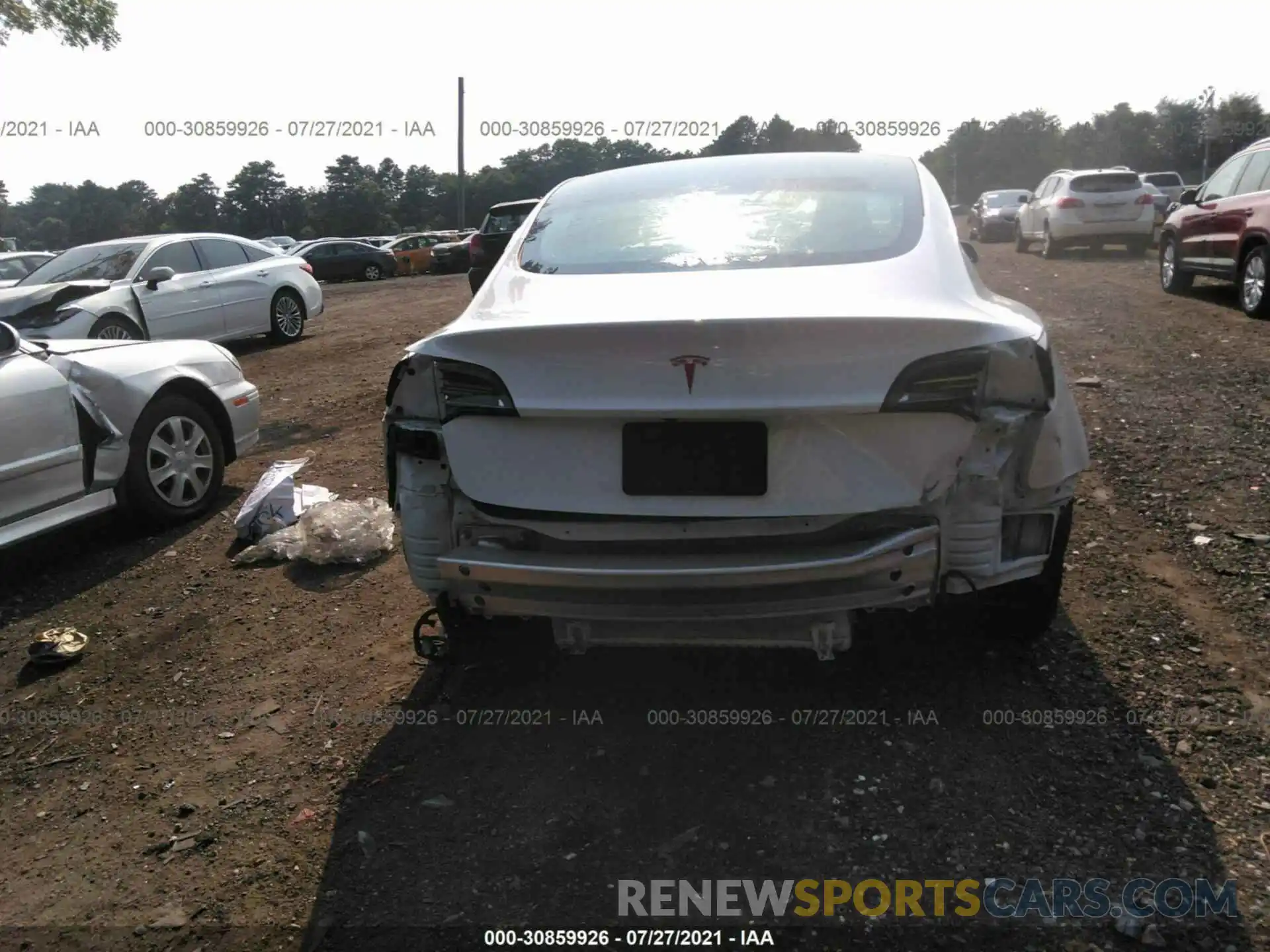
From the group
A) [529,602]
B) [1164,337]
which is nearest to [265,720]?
[529,602]

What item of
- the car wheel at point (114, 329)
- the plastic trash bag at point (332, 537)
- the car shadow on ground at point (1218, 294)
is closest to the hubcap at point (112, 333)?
the car wheel at point (114, 329)

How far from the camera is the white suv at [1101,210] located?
17031 millimetres

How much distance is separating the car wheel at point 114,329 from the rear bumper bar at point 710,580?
880cm

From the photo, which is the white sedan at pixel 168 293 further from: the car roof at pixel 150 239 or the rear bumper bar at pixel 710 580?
the rear bumper bar at pixel 710 580

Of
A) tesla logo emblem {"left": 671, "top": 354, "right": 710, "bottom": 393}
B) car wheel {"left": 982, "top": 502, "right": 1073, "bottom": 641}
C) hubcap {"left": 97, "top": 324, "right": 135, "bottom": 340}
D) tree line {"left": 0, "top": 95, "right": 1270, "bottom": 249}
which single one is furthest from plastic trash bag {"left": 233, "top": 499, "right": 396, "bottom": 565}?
tree line {"left": 0, "top": 95, "right": 1270, "bottom": 249}

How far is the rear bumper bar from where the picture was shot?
2623mm

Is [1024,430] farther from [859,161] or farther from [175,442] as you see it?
[175,442]

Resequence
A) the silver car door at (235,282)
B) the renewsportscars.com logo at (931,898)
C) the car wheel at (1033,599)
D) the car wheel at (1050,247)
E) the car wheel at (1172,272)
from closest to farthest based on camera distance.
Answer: the renewsportscars.com logo at (931,898), the car wheel at (1033,599), the car wheel at (1172,272), the silver car door at (235,282), the car wheel at (1050,247)

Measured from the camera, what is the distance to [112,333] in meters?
10.6

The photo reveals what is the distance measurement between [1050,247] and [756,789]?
17.1 m

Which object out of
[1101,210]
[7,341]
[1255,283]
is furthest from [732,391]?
[1101,210]

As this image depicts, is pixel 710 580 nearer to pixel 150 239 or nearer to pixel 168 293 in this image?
pixel 168 293

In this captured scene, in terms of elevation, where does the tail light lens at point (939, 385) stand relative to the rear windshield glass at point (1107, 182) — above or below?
below

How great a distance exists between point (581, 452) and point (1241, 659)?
2300 mm
